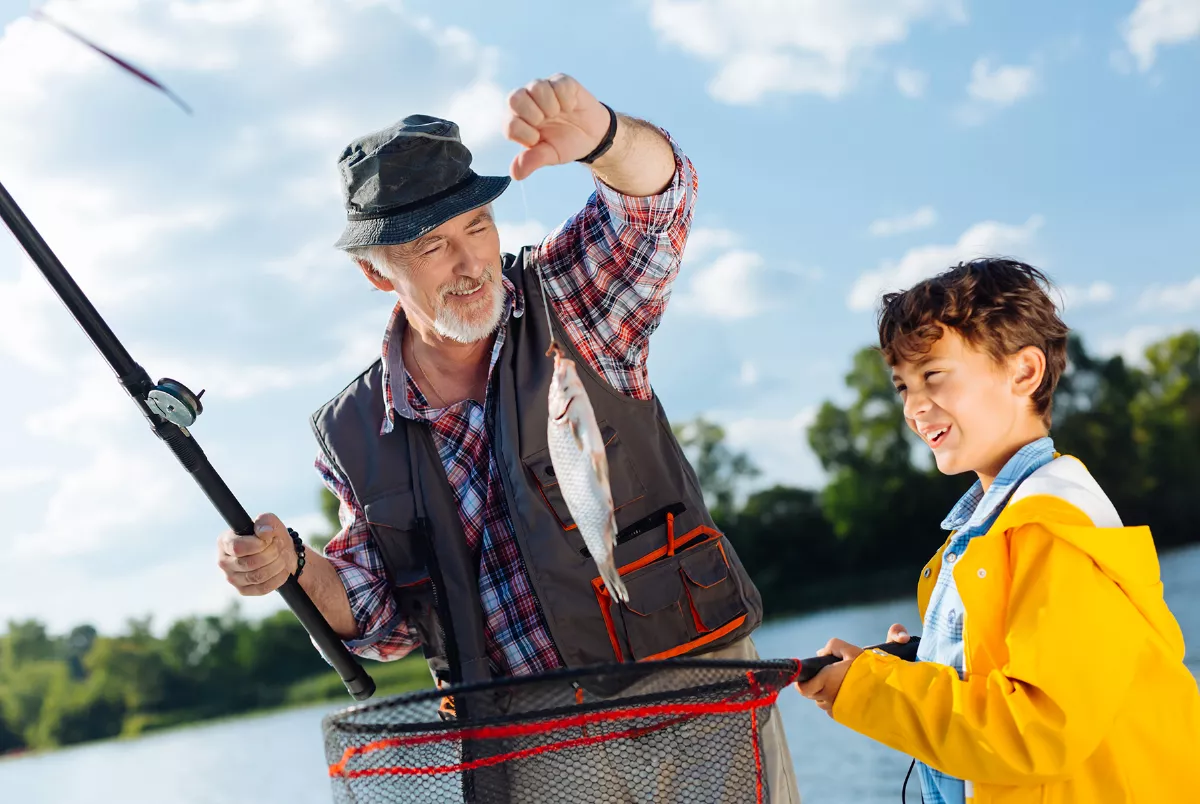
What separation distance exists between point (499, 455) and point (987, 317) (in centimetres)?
117

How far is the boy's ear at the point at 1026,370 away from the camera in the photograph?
2229 millimetres

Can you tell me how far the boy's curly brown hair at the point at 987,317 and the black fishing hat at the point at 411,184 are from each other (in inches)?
42.8

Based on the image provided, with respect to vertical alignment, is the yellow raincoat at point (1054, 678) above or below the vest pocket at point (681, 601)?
below

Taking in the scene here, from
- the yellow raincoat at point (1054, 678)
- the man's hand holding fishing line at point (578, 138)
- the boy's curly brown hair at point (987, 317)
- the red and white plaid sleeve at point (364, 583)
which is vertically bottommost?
the yellow raincoat at point (1054, 678)

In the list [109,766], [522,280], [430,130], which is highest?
[430,130]

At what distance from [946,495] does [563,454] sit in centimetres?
3442

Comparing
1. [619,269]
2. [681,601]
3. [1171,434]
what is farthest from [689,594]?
[1171,434]

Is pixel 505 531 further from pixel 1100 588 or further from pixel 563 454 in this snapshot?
pixel 1100 588

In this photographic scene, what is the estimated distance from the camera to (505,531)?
2811 millimetres

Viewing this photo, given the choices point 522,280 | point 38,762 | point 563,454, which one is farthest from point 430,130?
point 38,762

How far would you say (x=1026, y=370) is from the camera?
88.2 inches

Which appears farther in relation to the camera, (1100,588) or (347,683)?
(347,683)

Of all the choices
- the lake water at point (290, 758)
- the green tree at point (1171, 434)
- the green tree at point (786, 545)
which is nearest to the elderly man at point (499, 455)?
the lake water at point (290, 758)

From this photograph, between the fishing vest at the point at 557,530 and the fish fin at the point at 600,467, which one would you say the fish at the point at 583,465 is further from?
the fishing vest at the point at 557,530
